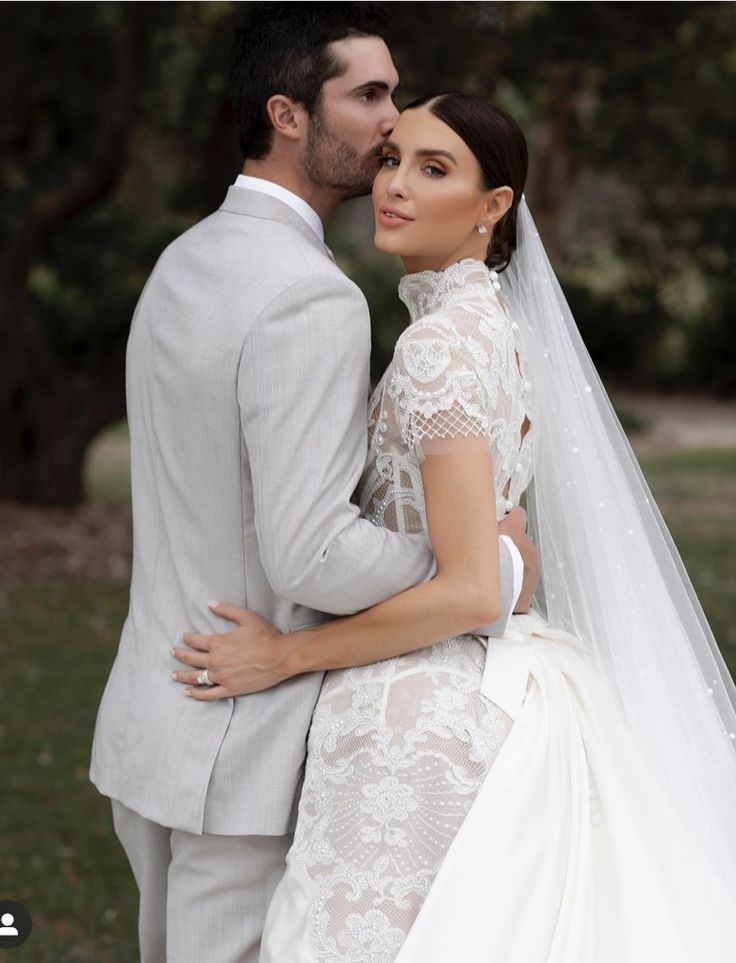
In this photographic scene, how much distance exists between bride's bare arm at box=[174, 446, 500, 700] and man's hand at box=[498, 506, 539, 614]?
0.18 m

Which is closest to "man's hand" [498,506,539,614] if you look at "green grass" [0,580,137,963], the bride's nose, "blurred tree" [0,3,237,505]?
the bride's nose

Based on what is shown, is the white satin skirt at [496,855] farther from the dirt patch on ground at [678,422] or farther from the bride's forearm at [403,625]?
the dirt patch on ground at [678,422]

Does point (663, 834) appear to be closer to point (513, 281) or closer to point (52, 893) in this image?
point (513, 281)

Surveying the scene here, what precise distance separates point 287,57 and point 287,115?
0.11 m

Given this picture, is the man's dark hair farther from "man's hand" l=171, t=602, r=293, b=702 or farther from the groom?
"man's hand" l=171, t=602, r=293, b=702

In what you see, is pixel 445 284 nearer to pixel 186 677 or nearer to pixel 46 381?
pixel 186 677

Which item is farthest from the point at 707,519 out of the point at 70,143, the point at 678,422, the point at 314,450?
the point at 314,450

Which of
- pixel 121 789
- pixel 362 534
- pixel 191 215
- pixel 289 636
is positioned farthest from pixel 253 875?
pixel 191 215

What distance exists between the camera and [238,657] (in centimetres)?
238

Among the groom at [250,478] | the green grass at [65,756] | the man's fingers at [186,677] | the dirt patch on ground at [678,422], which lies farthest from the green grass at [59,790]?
the dirt patch on ground at [678,422]

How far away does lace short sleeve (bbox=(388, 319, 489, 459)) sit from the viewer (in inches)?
88.1

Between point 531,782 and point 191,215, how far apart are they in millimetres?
14233

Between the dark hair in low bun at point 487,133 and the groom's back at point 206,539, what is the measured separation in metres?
0.33

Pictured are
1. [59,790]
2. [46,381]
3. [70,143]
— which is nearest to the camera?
Result: [59,790]
